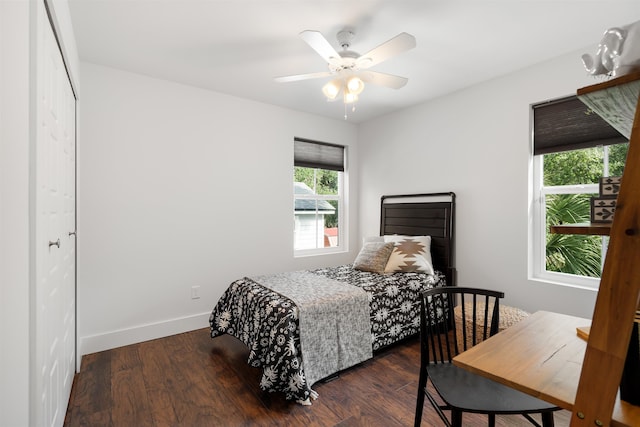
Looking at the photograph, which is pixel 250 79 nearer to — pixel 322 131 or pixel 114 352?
pixel 322 131

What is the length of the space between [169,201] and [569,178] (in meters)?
3.76

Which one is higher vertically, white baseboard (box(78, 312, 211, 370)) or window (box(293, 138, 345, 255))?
window (box(293, 138, 345, 255))

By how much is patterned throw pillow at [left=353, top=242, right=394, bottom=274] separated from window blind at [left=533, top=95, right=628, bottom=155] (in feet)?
5.48

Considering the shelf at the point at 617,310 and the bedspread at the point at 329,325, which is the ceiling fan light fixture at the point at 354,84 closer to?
the bedspread at the point at 329,325

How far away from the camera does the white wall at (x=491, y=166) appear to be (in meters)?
2.65

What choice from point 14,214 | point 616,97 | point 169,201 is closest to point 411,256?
point 169,201

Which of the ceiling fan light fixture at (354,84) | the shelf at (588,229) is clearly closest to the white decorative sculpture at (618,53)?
the shelf at (588,229)

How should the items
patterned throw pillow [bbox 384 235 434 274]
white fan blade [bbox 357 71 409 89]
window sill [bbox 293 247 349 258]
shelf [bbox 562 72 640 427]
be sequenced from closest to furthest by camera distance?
shelf [bbox 562 72 640 427] → white fan blade [bbox 357 71 409 89] → patterned throw pillow [bbox 384 235 434 274] → window sill [bbox 293 247 349 258]

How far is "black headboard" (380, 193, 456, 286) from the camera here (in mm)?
3369

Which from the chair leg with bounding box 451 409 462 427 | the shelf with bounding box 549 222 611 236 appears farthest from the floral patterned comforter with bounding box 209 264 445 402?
the shelf with bounding box 549 222 611 236

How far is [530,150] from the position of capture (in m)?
2.80

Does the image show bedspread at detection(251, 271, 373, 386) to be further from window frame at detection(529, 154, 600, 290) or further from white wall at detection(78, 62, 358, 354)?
window frame at detection(529, 154, 600, 290)

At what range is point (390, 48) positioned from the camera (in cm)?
191

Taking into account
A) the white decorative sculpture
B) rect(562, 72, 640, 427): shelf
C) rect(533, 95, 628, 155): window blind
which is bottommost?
rect(562, 72, 640, 427): shelf
